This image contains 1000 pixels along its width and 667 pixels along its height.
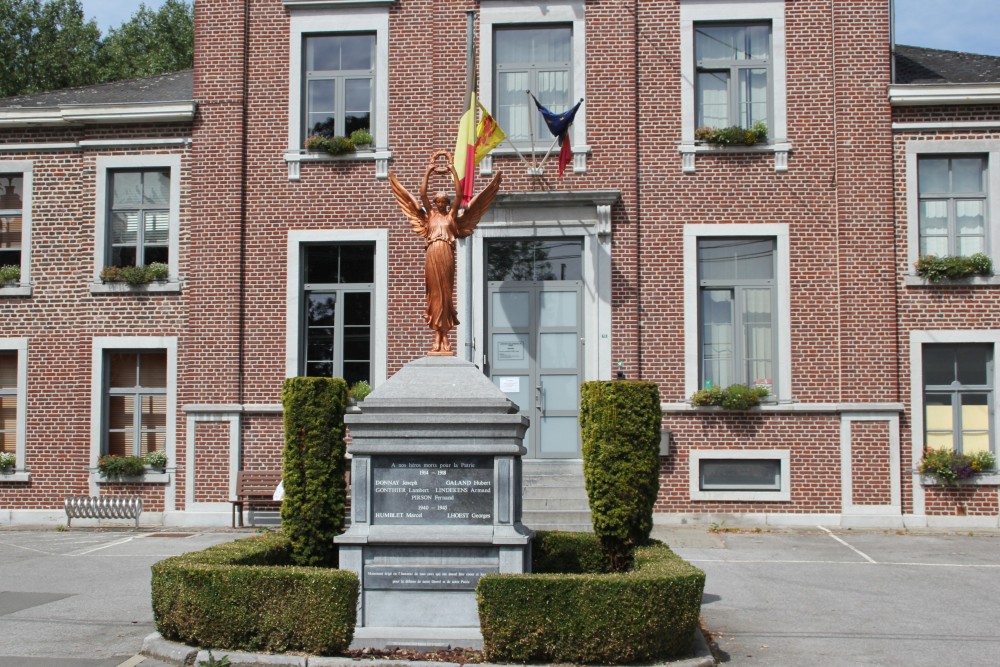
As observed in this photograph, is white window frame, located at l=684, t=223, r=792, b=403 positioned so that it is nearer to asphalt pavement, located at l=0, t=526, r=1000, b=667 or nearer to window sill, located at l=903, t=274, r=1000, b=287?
window sill, located at l=903, t=274, r=1000, b=287

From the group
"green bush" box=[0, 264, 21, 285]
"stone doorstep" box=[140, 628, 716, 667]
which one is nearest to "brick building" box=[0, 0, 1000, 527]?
"green bush" box=[0, 264, 21, 285]

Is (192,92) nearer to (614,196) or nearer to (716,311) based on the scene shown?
(614,196)

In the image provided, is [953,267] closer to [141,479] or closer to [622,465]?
[622,465]

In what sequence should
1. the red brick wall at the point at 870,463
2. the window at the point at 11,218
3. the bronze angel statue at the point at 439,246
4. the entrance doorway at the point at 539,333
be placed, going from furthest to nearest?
1. the window at the point at 11,218
2. the entrance doorway at the point at 539,333
3. the red brick wall at the point at 870,463
4. the bronze angel statue at the point at 439,246

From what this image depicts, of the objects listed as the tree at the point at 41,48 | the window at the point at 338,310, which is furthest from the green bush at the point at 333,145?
the tree at the point at 41,48

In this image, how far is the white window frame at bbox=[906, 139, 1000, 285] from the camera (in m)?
17.6

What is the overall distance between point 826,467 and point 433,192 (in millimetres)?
7630

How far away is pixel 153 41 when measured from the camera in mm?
36281

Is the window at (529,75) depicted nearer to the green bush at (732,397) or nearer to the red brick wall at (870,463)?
the green bush at (732,397)

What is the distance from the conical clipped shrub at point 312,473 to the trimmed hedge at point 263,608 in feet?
6.51

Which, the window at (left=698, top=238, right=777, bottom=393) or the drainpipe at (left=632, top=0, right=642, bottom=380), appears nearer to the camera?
the drainpipe at (left=632, top=0, right=642, bottom=380)

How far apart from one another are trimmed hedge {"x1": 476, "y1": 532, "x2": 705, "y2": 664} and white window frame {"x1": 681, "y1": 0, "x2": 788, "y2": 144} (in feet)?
36.3

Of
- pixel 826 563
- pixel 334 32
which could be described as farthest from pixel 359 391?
pixel 826 563

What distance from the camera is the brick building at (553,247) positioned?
1752 cm
